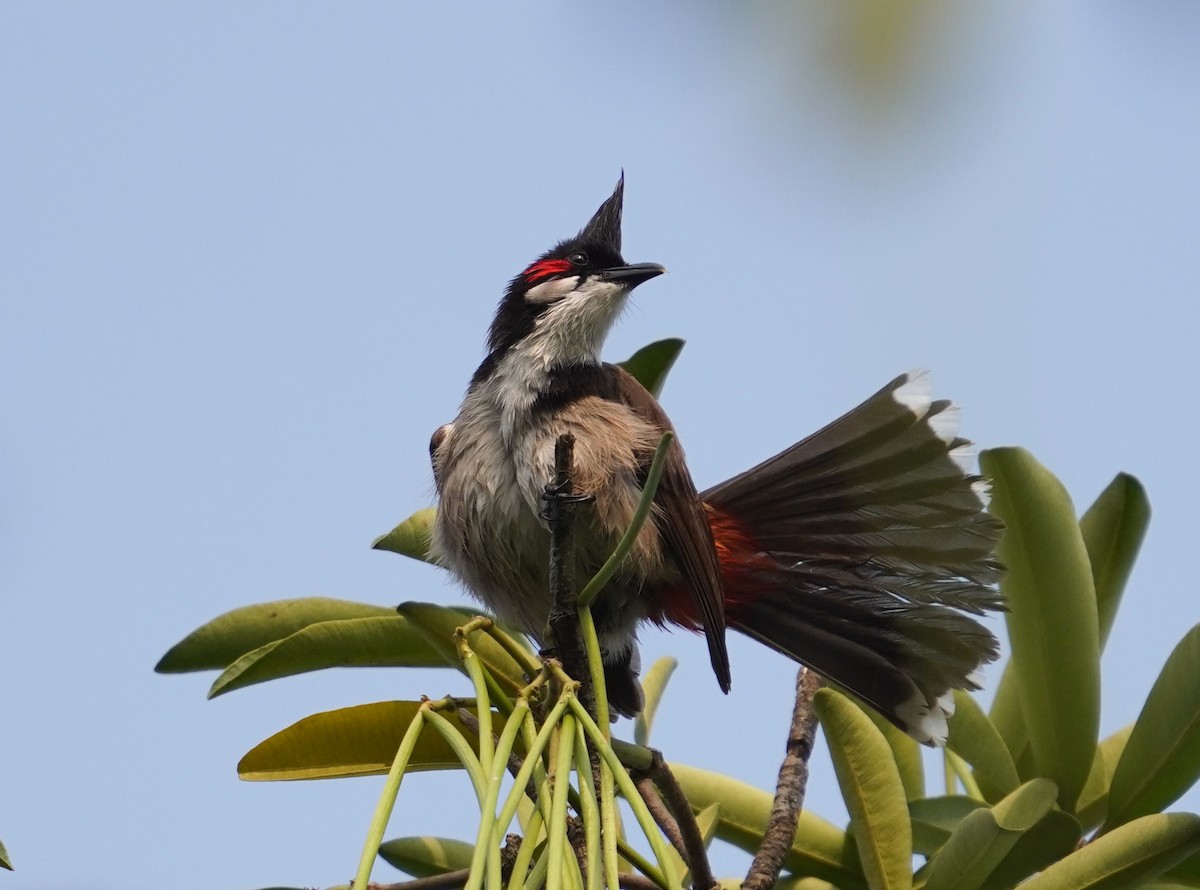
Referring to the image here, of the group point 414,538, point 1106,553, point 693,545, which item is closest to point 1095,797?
point 1106,553

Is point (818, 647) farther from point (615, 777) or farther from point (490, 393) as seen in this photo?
point (615, 777)

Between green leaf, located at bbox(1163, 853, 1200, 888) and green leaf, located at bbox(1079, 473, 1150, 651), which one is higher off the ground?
green leaf, located at bbox(1079, 473, 1150, 651)

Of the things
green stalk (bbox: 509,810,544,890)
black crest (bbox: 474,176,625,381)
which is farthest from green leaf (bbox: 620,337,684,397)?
green stalk (bbox: 509,810,544,890)

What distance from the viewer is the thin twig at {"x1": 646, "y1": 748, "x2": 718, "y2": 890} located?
2.04 meters

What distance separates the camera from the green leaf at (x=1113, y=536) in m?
2.81

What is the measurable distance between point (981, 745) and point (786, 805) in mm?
509

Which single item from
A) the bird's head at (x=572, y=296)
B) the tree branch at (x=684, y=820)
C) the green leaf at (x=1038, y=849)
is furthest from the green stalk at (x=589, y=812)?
the bird's head at (x=572, y=296)

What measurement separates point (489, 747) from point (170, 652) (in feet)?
4.96

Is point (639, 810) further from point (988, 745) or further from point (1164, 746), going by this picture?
point (988, 745)

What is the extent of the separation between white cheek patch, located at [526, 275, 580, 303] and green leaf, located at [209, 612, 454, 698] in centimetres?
123

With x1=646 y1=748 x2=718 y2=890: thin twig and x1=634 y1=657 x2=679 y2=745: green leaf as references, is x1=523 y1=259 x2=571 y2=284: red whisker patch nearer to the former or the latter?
x1=634 y1=657 x2=679 y2=745: green leaf

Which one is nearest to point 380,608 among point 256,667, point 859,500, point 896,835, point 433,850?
point 256,667

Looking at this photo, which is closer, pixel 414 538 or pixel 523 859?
pixel 523 859

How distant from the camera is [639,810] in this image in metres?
1.31
